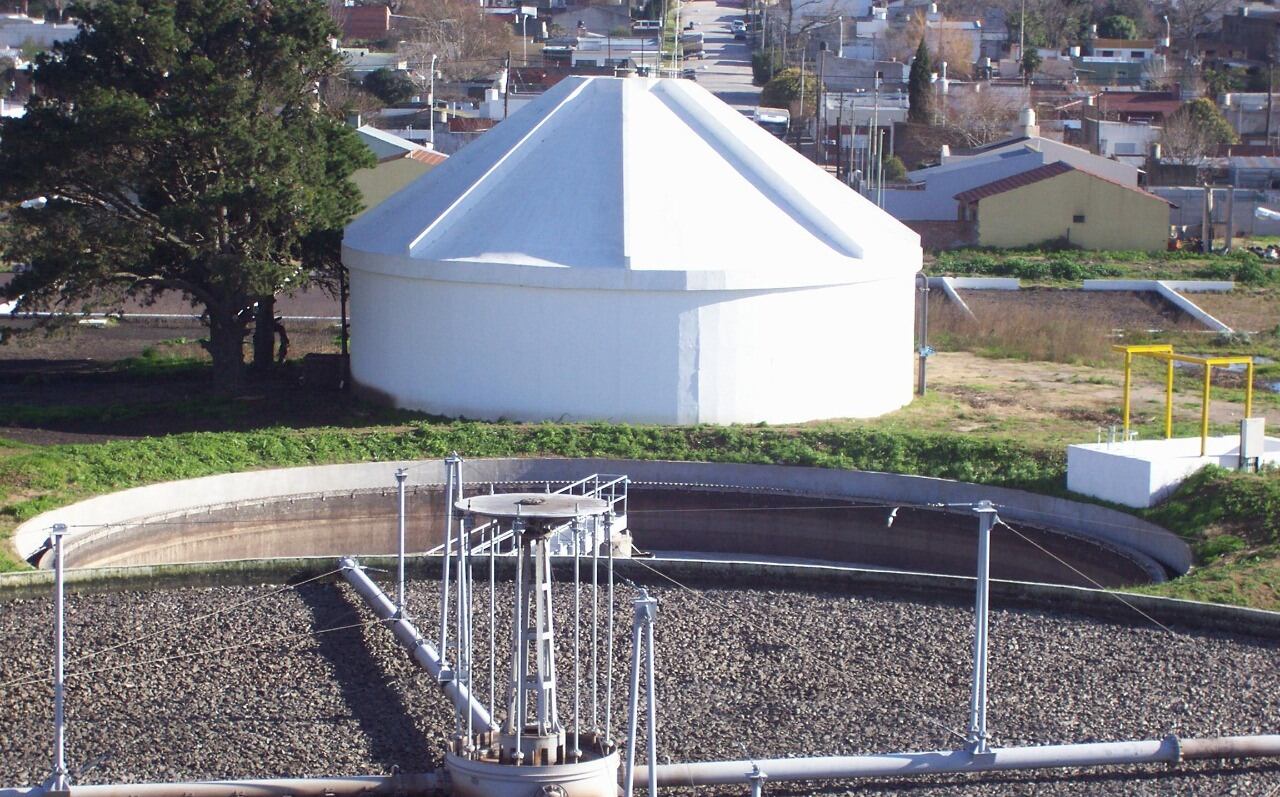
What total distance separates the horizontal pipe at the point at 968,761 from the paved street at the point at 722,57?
5141cm

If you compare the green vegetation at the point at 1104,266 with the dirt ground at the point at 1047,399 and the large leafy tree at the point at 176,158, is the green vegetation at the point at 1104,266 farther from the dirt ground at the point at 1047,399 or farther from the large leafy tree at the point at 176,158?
the large leafy tree at the point at 176,158

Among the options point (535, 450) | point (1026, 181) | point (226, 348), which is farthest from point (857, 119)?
point (535, 450)

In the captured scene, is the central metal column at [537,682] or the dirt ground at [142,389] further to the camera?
the dirt ground at [142,389]

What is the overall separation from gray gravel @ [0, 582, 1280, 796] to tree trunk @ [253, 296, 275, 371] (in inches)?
420

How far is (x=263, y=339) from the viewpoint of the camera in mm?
25672

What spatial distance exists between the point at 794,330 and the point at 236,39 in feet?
25.7

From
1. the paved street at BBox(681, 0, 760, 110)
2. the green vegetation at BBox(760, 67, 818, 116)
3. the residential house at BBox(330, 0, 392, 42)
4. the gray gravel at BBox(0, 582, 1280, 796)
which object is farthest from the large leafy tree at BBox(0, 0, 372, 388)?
the residential house at BBox(330, 0, 392, 42)

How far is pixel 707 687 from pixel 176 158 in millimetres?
12849

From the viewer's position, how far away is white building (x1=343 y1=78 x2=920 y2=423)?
71.5 feet

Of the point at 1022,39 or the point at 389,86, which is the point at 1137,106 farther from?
the point at 389,86

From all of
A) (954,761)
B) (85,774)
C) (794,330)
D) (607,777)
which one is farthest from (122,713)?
(794,330)

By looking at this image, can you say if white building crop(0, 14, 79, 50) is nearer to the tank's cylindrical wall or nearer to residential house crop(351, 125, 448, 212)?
residential house crop(351, 125, 448, 212)

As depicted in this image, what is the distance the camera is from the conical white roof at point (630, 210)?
2189 centimetres

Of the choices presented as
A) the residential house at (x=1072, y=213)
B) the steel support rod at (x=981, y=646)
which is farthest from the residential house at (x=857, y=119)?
the steel support rod at (x=981, y=646)
